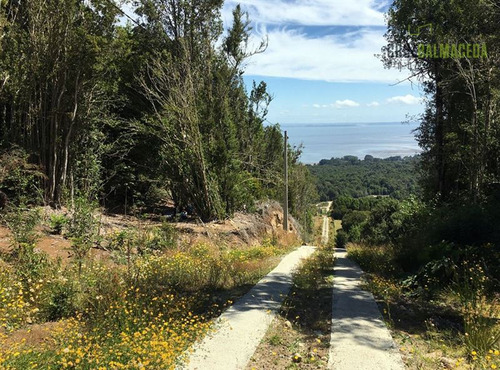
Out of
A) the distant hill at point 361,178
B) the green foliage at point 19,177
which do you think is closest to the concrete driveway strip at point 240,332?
the green foliage at point 19,177

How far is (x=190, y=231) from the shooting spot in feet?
34.7

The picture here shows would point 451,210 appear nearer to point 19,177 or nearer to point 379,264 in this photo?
point 379,264

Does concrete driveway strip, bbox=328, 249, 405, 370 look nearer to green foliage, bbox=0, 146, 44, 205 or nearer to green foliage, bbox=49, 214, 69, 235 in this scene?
green foliage, bbox=49, 214, 69, 235

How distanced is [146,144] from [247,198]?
4739 millimetres

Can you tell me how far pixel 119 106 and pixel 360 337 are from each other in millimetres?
12096

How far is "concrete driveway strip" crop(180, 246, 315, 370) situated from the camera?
3.37m

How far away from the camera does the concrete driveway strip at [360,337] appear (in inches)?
133

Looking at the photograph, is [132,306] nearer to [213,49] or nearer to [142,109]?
[142,109]

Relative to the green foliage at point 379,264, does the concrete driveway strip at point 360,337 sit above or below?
above

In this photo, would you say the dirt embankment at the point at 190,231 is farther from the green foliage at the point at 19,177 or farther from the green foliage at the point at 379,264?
the green foliage at the point at 379,264

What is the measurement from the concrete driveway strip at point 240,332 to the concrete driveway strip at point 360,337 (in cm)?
86

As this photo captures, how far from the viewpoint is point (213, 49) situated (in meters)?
15.1

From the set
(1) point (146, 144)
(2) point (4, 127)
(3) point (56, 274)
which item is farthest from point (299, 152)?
(3) point (56, 274)

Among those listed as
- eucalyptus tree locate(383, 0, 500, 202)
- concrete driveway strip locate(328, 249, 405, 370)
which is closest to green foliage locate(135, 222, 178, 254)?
concrete driveway strip locate(328, 249, 405, 370)
